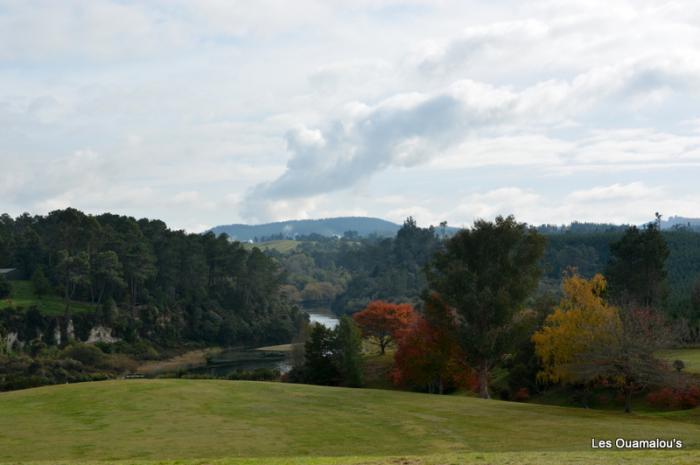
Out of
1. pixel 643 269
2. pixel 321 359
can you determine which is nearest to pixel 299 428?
pixel 321 359

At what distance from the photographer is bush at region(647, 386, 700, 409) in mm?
48375

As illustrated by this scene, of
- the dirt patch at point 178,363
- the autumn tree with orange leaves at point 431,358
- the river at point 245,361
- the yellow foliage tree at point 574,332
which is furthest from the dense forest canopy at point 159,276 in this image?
the yellow foliage tree at point 574,332

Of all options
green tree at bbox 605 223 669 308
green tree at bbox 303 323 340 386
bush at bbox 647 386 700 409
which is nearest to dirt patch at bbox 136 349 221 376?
green tree at bbox 303 323 340 386

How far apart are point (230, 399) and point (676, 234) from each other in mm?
170272

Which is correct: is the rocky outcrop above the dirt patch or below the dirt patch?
above

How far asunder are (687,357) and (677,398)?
18.9m

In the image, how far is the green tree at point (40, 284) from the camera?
131 meters

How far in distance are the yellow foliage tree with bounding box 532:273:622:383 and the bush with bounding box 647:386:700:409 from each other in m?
5.61

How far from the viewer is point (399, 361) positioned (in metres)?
68.1

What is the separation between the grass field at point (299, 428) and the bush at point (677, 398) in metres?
4.03

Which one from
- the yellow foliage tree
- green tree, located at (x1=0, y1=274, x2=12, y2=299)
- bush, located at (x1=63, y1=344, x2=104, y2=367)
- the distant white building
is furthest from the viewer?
the distant white building

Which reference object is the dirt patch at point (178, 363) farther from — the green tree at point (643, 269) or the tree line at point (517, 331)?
the green tree at point (643, 269)

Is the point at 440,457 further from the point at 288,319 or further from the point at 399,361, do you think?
the point at 288,319

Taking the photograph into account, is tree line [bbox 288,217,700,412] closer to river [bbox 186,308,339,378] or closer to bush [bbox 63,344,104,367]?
river [bbox 186,308,339,378]
